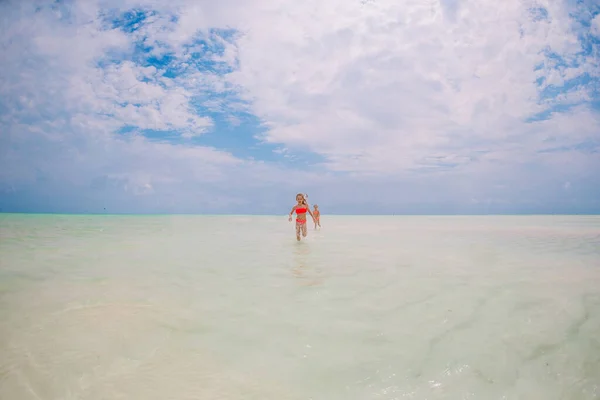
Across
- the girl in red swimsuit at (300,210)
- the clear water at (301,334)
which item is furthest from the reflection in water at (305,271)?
the girl in red swimsuit at (300,210)

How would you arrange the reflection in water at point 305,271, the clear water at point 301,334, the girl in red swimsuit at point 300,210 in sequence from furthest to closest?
1. the girl in red swimsuit at point 300,210
2. the reflection in water at point 305,271
3. the clear water at point 301,334

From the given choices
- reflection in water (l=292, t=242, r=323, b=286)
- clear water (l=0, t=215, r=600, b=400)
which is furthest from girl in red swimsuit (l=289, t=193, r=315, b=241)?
clear water (l=0, t=215, r=600, b=400)

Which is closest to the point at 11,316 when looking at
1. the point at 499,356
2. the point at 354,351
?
the point at 354,351

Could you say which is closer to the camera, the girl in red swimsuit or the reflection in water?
the reflection in water

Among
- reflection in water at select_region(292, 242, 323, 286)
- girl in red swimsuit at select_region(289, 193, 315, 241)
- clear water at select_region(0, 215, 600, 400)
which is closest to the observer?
clear water at select_region(0, 215, 600, 400)

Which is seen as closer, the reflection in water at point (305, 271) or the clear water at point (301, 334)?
the clear water at point (301, 334)

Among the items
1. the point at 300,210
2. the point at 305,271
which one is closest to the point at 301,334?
the point at 305,271

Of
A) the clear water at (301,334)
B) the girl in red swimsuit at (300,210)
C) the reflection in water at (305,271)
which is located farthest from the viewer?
the girl in red swimsuit at (300,210)

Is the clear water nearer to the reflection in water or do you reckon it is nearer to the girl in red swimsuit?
the reflection in water

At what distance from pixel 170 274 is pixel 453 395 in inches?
246

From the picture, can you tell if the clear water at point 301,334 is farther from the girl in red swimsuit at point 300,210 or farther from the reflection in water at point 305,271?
the girl in red swimsuit at point 300,210

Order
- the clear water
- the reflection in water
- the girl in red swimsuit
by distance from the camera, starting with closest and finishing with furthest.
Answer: the clear water → the reflection in water → the girl in red swimsuit

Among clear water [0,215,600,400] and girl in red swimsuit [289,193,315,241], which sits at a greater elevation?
girl in red swimsuit [289,193,315,241]

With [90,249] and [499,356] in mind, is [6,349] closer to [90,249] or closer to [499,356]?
[499,356]
